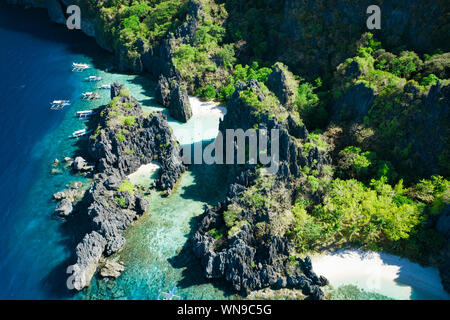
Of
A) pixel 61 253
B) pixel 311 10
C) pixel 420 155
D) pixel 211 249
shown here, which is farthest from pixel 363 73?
pixel 61 253

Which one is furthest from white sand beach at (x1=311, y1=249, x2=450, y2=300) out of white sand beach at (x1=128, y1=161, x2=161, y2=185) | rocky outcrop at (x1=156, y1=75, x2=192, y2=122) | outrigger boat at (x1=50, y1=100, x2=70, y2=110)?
outrigger boat at (x1=50, y1=100, x2=70, y2=110)

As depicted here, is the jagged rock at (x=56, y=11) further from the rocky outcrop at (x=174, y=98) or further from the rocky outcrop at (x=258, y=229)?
the rocky outcrop at (x=258, y=229)

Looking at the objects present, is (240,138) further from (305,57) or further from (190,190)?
(305,57)

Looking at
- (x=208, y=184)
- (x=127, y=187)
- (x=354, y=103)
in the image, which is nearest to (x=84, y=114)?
(x=127, y=187)

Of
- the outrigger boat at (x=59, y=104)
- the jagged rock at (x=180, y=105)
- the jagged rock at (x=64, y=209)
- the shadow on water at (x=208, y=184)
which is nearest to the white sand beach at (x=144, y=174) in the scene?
the shadow on water at (x=208, y=184)

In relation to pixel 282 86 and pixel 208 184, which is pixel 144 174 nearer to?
pixel 208 184
